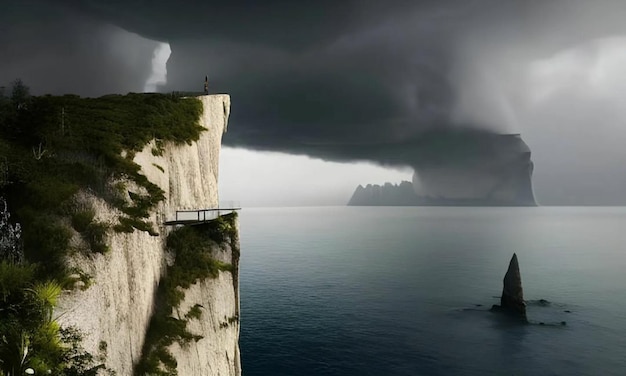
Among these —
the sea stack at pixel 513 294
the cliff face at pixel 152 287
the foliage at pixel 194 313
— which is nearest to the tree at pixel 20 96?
the cliff face at pixel 152 287

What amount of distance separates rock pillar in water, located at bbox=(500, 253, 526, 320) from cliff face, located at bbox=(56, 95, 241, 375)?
215ft

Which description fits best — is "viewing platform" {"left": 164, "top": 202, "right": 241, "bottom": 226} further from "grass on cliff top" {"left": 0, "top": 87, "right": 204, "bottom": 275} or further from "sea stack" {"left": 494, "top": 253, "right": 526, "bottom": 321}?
"sea stack" {"left": 494, "top": 253, "right": 526, "bottom": 321}

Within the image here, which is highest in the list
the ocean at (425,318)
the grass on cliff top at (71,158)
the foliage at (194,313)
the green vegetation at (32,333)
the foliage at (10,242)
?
the grass on cliff top at (71,158)

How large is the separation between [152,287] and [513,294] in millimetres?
73963

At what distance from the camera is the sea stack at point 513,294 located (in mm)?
74375

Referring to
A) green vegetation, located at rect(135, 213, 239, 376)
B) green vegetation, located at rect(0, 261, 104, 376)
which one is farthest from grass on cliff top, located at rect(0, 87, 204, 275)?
green vegetation, located at rect(135, 213, 239, 376)

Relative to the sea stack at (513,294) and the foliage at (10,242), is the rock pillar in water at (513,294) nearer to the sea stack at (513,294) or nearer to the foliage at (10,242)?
the sea stack at (513,294)

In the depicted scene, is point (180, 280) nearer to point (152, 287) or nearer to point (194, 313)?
point (152, 287)

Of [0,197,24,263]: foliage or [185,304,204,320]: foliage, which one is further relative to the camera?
[185,304,204,320]: foliage

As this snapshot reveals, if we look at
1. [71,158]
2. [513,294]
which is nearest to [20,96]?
[71,158]

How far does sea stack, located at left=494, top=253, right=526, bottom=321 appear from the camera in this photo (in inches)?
2928

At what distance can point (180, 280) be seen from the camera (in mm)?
27969

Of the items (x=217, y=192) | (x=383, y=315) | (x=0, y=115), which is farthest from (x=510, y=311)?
(x=0, y=115)

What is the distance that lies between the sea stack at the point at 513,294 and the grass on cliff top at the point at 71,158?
7167 centimetres
